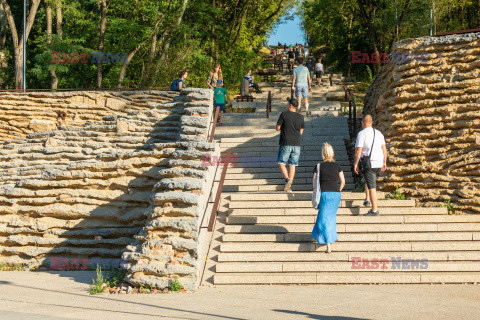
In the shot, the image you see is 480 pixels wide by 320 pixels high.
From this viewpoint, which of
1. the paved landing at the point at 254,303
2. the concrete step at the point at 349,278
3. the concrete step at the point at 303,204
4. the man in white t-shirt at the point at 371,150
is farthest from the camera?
the concrete step at the point at 303,204

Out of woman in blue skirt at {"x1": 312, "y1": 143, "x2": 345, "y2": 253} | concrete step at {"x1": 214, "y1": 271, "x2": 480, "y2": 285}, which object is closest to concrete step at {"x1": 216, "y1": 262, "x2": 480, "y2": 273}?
concrete step at {"x1": 214, "y1": 271, "x2": 480, "y2": 285}

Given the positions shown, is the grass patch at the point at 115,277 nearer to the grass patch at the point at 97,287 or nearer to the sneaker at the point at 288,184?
the grass patch at the point at 97,287

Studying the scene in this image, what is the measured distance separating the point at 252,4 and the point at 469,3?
11552 mm

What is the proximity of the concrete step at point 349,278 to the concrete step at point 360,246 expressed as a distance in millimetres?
645

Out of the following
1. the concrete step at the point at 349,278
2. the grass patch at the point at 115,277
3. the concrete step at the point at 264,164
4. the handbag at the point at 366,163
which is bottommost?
the grass patch at the point at 115,277

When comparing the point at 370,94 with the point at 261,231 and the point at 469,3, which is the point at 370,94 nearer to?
the point at 261,231

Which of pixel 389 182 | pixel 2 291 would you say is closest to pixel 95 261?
pixel 2 291

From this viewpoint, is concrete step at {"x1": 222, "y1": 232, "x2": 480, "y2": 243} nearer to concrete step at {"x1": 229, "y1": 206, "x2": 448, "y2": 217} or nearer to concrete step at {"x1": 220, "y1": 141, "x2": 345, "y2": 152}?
concrete step at {"x1": 229, "y1": 206, "x2": 448, "y2": 217}

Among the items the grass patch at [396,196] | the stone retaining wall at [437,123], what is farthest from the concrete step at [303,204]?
the stone retaining wall at [437,123]

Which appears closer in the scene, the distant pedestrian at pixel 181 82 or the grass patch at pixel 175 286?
the grass patch at pixel 175 286

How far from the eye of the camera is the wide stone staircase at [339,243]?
9133mm

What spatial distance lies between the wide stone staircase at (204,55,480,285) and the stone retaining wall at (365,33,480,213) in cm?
50

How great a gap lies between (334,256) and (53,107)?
12.4m

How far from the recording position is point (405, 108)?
39.3ft
